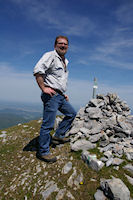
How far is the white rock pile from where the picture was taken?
5.51m

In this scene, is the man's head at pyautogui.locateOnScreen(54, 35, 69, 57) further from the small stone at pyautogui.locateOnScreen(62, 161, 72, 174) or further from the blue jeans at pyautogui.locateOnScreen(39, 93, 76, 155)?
the small stone at pyautogui.locateOnScreen(62, 161, 72, 174)

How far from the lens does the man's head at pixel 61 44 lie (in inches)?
203

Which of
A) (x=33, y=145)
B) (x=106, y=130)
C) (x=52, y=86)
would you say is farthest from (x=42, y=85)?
(x=106, y=130)

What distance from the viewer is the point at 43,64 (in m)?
4.56

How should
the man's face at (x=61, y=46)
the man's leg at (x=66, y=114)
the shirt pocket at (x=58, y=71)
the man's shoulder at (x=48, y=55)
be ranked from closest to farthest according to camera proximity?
the man's shoulder at (x=48, y=55) < the shirt pocket at (x=58, y=71) < the man's face at (x=61, y=46) < the man's leg at (x=66, y=114)

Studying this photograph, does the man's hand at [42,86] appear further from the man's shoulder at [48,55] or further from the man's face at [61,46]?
the man's face at [61,46]

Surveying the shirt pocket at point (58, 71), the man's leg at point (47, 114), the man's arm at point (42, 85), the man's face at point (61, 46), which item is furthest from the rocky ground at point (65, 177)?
the man's face at point (61, 46)

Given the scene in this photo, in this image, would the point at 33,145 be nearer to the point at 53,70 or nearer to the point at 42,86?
Answer: the point at 42,86

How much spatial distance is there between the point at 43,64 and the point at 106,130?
4951 mm

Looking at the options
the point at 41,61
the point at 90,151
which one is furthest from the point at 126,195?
the point at 41,61

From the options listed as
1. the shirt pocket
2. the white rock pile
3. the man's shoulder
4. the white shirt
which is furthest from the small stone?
the man's shoulder

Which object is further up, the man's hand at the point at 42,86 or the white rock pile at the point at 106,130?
the man's hand at the point at 42,86

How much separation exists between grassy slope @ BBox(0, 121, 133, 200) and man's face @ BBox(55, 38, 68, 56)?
433 cm

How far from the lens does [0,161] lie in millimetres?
5926
